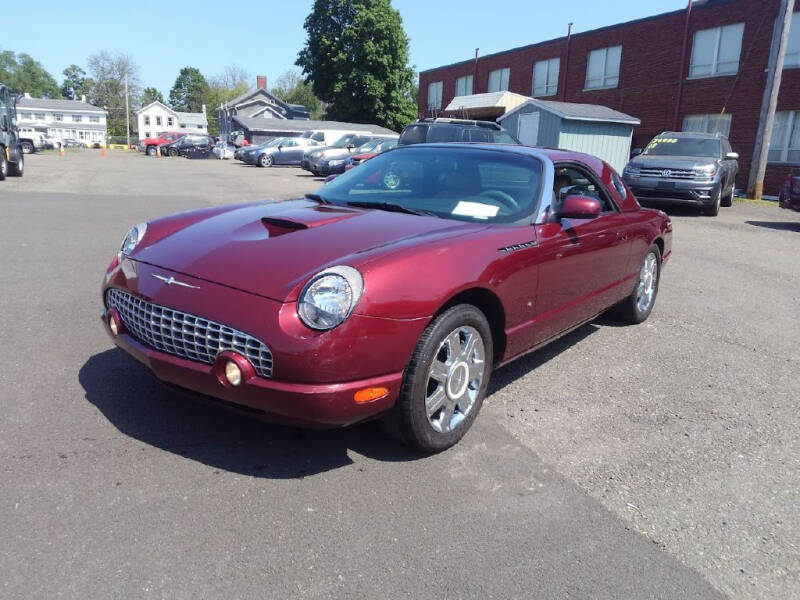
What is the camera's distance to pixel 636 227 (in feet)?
16.3

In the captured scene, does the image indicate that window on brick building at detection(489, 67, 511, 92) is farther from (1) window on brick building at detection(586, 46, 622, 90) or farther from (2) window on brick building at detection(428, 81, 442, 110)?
(1) window on brick building at detection(586, 46, 622, 90)

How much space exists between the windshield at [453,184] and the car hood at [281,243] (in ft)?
1.00

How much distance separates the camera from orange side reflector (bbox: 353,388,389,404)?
2.67m

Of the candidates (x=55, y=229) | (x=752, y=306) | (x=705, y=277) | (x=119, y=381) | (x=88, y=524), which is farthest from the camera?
(x=55, y=229)

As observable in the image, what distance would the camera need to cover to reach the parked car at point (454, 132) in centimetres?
1386

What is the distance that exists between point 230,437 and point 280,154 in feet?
98.7

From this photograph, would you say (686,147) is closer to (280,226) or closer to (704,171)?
(704,171)

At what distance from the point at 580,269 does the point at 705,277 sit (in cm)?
442

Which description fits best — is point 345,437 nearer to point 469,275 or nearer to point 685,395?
point 469,275

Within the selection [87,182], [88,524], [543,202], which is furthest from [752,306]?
[87,182]

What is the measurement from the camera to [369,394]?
2.71 meters

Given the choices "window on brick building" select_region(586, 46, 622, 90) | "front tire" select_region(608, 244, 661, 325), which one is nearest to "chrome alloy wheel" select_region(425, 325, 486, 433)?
"front tire" select_region(608, 244, 661, 325)

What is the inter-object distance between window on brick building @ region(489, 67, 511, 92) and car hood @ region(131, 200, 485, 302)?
3480 centimetres

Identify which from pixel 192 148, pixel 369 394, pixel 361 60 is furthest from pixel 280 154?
pixel 369 394
